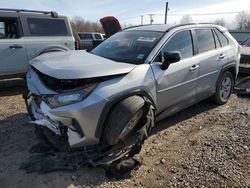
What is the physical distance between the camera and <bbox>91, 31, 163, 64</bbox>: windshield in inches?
162

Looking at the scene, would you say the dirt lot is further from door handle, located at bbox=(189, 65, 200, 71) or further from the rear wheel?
door handle, located at bbox=(189, 65, 200, 71)

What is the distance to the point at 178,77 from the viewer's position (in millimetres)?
4395

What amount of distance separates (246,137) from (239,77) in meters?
4.77

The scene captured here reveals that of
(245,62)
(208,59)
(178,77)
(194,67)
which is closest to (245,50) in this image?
(245,62)

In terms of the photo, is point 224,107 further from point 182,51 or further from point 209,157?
point 209,157

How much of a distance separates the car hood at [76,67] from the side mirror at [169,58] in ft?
1.75

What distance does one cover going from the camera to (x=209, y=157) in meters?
3.86

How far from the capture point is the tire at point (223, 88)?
569 centimetres

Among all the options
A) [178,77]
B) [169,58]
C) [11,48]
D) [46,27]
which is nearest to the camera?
[169,58]

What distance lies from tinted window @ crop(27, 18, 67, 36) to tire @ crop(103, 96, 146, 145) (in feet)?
17.0

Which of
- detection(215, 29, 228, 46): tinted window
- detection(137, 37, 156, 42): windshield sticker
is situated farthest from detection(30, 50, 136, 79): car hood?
detection(215, 29, 228, 46): tinted window

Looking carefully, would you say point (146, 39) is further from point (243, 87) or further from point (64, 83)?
point (243, 87)

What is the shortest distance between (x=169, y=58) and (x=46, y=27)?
5193 mm

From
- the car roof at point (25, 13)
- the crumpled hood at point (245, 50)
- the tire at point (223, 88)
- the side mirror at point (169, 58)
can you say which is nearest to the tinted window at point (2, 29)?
the car roof at point (25, 13)
